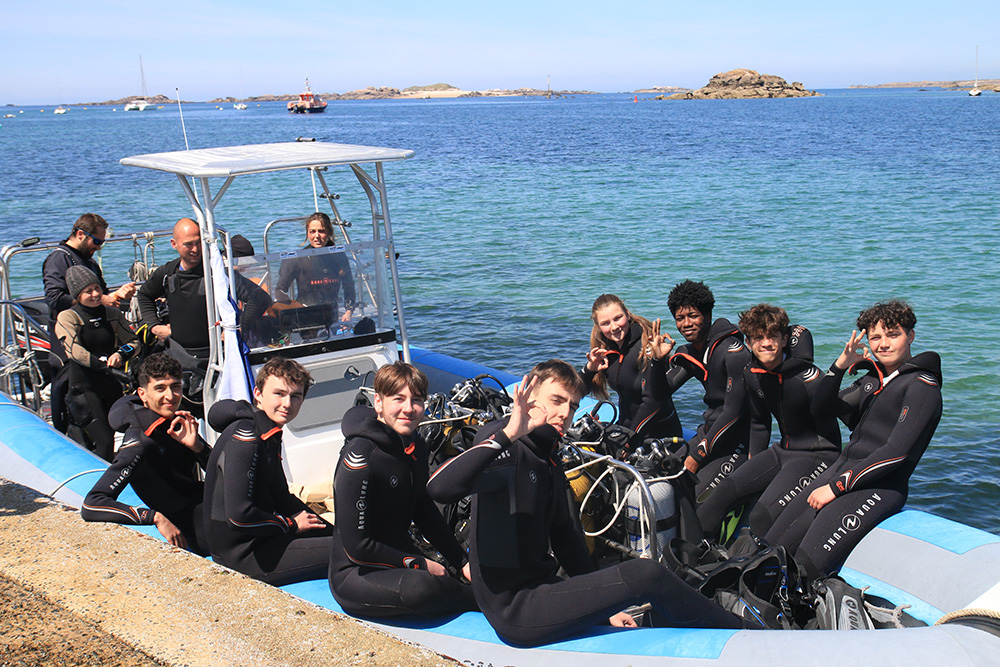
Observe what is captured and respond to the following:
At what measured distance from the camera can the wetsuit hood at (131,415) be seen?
3.71m

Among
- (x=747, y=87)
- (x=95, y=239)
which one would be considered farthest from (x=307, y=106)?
(x=95, y=239)

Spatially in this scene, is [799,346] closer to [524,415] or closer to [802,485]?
[802,485]

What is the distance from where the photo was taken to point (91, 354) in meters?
5.70

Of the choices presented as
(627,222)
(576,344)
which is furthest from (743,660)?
(627,222)

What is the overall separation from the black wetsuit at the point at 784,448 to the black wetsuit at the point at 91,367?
4.13 metres

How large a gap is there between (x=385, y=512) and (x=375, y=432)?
0.37 m

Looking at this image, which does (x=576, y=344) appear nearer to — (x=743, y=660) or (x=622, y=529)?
(x=622, y=529)

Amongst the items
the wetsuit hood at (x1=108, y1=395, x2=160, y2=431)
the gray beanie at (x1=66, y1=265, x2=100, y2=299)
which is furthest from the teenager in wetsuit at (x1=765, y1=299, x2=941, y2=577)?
the gray beanie at (x1=66, y1=265, x2=100, y2=299)

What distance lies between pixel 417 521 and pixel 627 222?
1856cm

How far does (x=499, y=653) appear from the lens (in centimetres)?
305

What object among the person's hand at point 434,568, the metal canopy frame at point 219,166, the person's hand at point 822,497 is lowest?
the person's hand at point 822,497

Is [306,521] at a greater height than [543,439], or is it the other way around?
[543,439]

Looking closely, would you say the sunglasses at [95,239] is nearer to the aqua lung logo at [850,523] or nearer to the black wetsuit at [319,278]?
the black wetsuit at [319,278]

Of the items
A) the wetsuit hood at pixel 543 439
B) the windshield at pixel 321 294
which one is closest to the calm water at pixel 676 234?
the windshield at pixel 321 294
